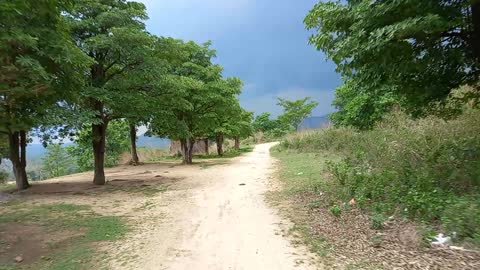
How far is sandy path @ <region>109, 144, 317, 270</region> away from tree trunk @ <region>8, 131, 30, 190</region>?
7837 millimetres

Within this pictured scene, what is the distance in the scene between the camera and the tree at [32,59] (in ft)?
18.4

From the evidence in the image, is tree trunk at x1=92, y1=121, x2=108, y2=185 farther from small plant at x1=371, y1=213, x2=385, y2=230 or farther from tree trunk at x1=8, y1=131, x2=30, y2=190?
small plant at x1=371, y1=213, x2=385, y2=230

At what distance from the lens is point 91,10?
522 inches

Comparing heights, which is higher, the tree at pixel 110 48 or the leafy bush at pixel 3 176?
the tree at pixel 110 48

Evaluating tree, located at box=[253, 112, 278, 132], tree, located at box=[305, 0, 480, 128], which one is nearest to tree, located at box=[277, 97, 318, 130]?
tree, located at box=[253, 112, 278, 132]

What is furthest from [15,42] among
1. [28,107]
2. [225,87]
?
[225,87]

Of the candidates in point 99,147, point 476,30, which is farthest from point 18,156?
point 476,30

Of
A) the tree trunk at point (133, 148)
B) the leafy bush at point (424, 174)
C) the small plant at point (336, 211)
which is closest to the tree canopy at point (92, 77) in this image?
the tree trunk at point (133, 148)

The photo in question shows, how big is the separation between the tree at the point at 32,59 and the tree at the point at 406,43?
4891 mm

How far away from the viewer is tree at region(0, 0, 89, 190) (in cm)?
561

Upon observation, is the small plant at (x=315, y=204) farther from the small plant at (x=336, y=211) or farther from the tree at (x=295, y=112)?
the tree at (x=295, y=112)

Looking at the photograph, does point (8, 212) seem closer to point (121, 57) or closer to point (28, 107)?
point (28, 107)

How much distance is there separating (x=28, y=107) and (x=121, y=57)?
17.8 ft

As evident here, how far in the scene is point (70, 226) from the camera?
772cm
